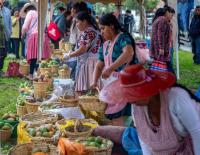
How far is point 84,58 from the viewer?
5539mm

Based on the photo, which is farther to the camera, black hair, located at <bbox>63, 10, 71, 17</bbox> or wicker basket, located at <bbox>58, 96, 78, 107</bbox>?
black hair, located at <bbox>63, 10, 71, 17</bbox>

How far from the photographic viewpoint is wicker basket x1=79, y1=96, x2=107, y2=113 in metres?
5.20

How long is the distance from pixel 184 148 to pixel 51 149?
154cm

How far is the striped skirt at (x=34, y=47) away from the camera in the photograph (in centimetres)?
922

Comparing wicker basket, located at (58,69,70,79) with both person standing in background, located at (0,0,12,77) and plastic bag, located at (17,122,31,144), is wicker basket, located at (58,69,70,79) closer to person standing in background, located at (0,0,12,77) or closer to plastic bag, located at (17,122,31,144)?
person standing in background, located at (0,0,12,77)

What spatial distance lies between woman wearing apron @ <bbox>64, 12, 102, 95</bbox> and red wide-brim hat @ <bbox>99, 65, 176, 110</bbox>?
3.22m

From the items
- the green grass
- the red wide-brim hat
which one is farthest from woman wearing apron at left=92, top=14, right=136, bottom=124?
the green grass

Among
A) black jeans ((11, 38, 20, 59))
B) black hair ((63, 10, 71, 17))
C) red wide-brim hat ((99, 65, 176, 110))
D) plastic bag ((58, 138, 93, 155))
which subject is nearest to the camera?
red wide-brim hat ((99, 65, 176, 110))

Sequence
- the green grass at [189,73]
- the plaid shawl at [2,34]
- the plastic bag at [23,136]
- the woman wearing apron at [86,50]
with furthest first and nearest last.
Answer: the green grass at [189,73], the plaid shawl at [2,34], the woman wearing apron at [86,50], the plastic bag at [23,136]

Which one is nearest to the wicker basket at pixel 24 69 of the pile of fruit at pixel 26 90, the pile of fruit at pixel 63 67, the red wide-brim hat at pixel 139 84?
the pile of fruit at pixel 63 67

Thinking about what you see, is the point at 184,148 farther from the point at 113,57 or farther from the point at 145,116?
the point at 113,57

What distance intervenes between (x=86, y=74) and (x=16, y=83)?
3983 millimetres

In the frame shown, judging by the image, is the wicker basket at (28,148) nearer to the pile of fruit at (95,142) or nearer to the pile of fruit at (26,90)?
the pile of fruit at (95,142)

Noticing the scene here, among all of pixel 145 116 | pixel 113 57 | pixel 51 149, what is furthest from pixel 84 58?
pixel 145 116
